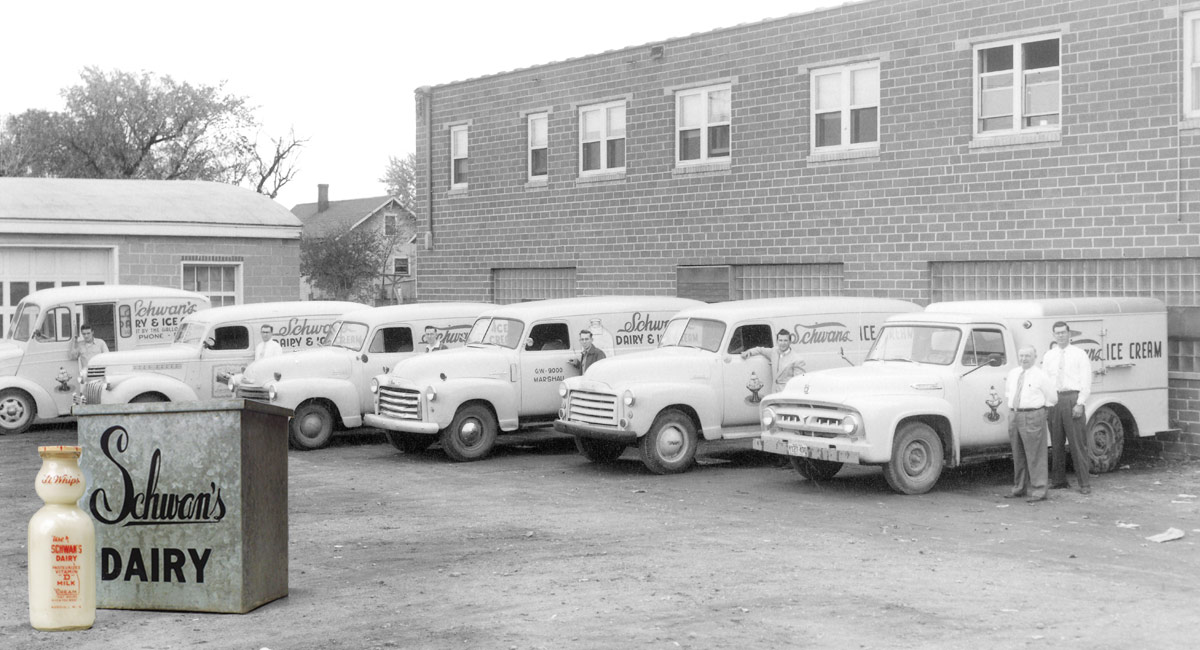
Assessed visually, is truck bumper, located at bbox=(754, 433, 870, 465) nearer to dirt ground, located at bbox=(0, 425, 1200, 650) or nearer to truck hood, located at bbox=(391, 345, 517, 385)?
dirt ground, located at bbox=(0, 425, 1200, 650)

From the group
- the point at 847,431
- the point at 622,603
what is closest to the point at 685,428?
the point at 847,431

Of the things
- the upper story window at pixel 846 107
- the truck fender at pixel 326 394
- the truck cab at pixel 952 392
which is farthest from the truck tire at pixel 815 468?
the upper story window at pixel 846 107

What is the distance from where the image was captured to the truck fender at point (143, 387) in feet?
61.3

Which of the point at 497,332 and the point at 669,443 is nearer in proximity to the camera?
the point at 669,443

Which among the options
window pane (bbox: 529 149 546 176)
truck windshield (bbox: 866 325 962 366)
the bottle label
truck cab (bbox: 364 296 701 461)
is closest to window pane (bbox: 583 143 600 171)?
window pane (bbox: 529 149 546 176)

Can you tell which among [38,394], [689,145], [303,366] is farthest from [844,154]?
[38,394]

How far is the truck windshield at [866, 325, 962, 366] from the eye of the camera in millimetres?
14359

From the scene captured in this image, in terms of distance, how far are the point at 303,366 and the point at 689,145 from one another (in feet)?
26.7

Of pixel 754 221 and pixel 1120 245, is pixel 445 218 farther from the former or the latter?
pixel 1120 245

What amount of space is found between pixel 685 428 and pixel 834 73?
746 cm

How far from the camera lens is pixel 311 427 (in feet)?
61.1

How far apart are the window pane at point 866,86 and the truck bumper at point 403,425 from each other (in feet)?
26.7

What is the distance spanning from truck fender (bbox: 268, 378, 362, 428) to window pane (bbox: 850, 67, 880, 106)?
8444 millimetres

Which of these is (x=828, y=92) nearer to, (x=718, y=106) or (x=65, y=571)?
(x=718, y=106)
